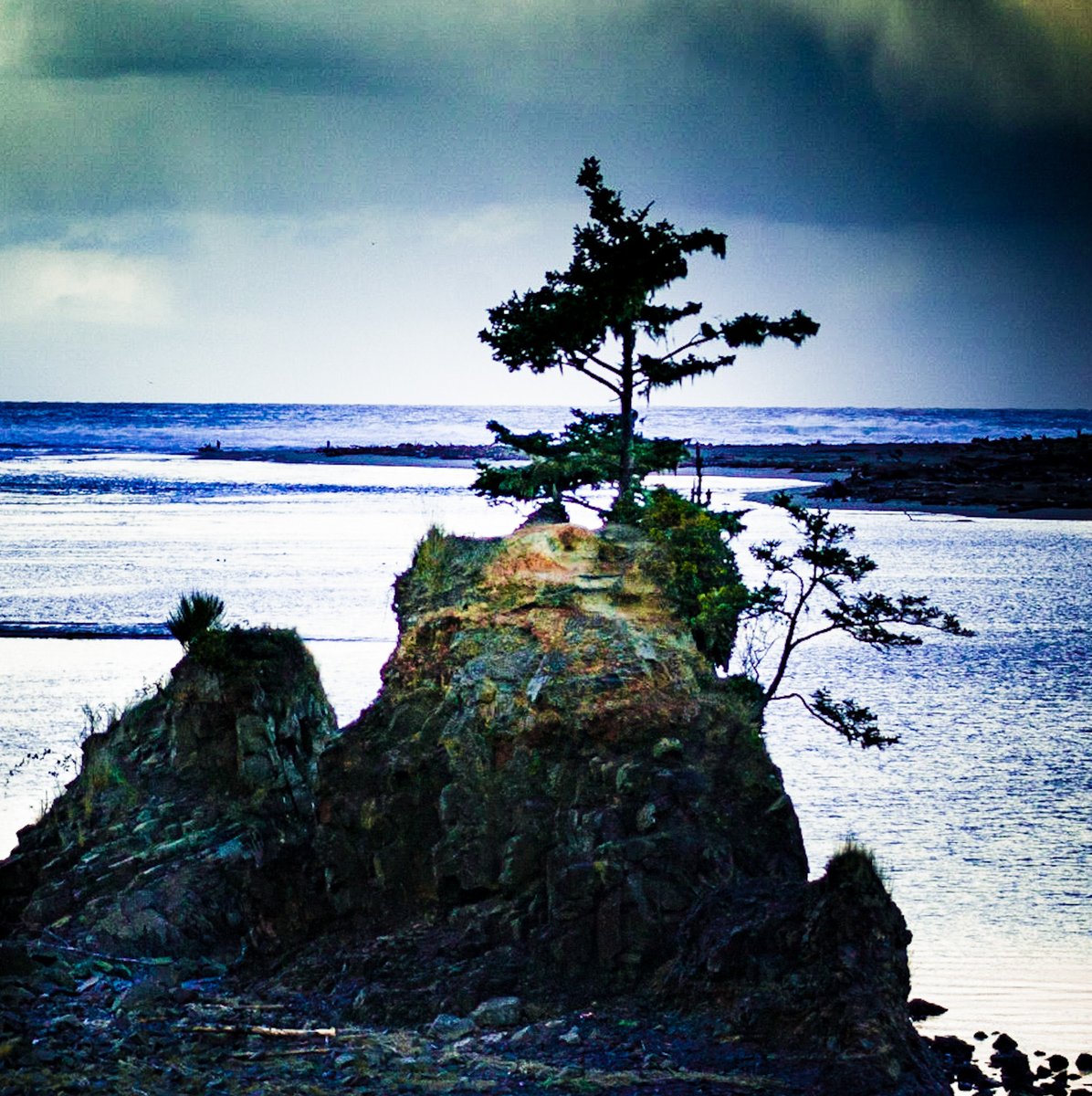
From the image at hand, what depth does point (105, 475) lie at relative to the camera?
355ft

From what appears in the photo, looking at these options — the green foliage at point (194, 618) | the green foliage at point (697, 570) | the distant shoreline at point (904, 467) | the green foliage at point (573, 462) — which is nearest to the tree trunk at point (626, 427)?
the green foliage at point (573, 462)

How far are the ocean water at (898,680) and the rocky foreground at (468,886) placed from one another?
2.86m

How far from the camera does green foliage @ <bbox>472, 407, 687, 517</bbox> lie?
28797 mm

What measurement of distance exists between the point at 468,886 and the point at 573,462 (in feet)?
45.0

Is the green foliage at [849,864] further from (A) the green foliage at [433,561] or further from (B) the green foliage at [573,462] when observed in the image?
(B) the green foliage at [573,462]

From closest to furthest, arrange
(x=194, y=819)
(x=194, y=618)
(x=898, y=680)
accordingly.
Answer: (x=194, y=819)
(x=194, y=618)
(x=898, y=680)

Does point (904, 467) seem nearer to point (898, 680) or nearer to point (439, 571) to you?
point (898, 680)

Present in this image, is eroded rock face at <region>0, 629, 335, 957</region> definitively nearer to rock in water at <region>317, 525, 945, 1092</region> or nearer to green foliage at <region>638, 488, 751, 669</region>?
rock in water at <region>317, 525, 945, 1092</region>

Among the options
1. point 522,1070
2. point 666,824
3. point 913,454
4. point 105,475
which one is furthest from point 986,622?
point 913,454

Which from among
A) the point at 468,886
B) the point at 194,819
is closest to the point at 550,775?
the point at 468,886

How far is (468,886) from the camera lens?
15797mm

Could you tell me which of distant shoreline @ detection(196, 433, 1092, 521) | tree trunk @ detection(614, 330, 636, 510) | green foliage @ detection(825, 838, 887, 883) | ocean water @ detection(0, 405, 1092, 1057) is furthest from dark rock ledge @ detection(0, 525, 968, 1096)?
distant shoreline @ detection(196, 433, 1092, 521)

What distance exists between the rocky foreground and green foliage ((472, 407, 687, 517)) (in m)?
9.67

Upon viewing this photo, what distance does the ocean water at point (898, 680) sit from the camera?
1828 cm
